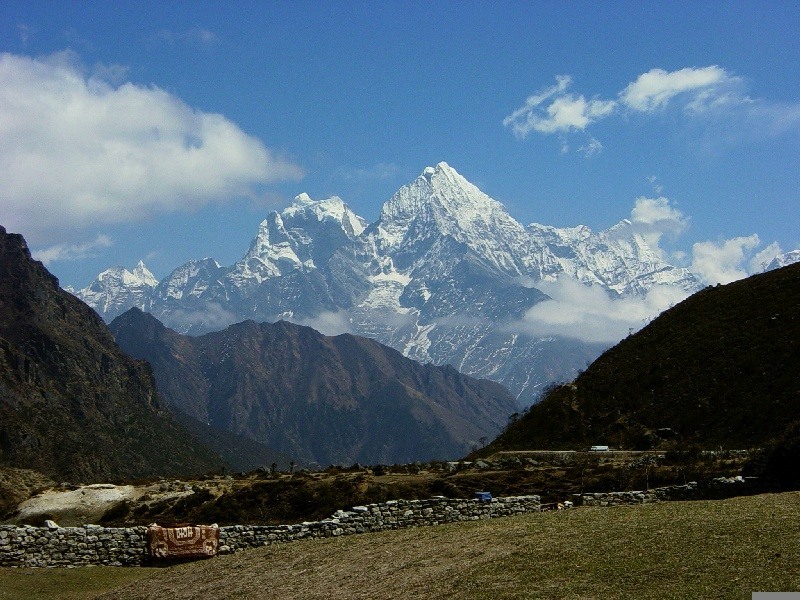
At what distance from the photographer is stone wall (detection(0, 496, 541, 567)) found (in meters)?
38.5

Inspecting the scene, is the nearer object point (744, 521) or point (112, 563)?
point (744, 521)

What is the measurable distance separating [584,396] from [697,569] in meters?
63.8

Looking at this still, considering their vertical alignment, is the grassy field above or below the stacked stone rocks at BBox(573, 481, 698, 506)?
below

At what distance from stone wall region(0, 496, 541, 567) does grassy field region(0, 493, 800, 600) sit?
1204 mm

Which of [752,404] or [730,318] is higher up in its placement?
[730,318]

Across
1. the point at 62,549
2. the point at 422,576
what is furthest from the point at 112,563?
the point at 422,576

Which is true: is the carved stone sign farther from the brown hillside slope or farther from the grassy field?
the brown hillside slope

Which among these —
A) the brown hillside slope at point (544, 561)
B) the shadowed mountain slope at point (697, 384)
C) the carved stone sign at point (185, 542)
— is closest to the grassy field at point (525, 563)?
the brown hillside slope at point (544, 561)

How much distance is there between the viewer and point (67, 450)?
172 meters

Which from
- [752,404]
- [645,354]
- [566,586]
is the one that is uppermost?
[645,354]

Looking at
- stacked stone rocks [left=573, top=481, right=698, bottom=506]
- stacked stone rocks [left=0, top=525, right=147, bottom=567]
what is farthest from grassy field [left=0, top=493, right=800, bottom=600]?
stacked stone rocks [left=573, top=481, right=698, bottom=506]

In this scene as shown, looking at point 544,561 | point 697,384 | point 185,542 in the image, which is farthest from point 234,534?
point 697,384

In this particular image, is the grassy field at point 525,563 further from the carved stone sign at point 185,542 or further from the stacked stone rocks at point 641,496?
the stacked stone rocks at point 641,496

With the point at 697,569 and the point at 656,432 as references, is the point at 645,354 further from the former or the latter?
the point at 697,569
